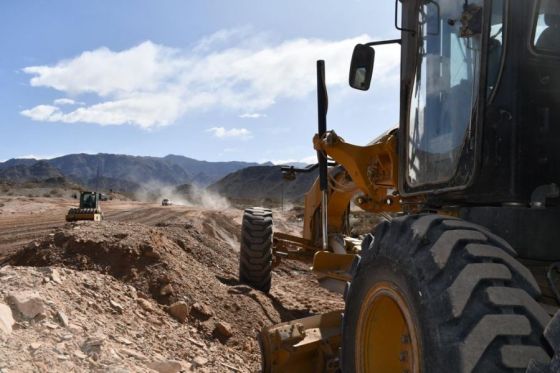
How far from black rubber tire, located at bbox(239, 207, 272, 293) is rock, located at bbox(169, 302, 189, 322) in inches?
101

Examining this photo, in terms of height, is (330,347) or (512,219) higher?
(512,219)

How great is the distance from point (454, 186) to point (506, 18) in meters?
0.94

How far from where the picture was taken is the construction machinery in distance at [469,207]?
2172 millimetres

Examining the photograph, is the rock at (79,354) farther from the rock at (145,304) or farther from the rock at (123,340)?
the rock at (145,304)

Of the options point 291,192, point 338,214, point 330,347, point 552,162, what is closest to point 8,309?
point 330,347

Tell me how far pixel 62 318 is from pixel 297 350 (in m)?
2.07

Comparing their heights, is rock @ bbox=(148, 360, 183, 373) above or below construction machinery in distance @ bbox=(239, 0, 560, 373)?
below

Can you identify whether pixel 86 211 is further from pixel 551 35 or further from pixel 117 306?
pixel 551 35

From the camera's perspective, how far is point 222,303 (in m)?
7.23

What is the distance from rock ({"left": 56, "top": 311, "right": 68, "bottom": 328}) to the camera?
471 cm

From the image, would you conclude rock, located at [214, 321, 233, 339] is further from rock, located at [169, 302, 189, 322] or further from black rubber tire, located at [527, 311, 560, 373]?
black rubber tire, located at [527, 311, 560, 373]

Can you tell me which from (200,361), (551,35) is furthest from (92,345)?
(551,35)

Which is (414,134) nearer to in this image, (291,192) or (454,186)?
(454,186)

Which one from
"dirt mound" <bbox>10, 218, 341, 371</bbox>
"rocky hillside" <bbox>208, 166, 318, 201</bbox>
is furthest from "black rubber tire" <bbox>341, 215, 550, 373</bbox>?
"rocky hillside" <bbox>208, 166, 318, 201</bbox>
